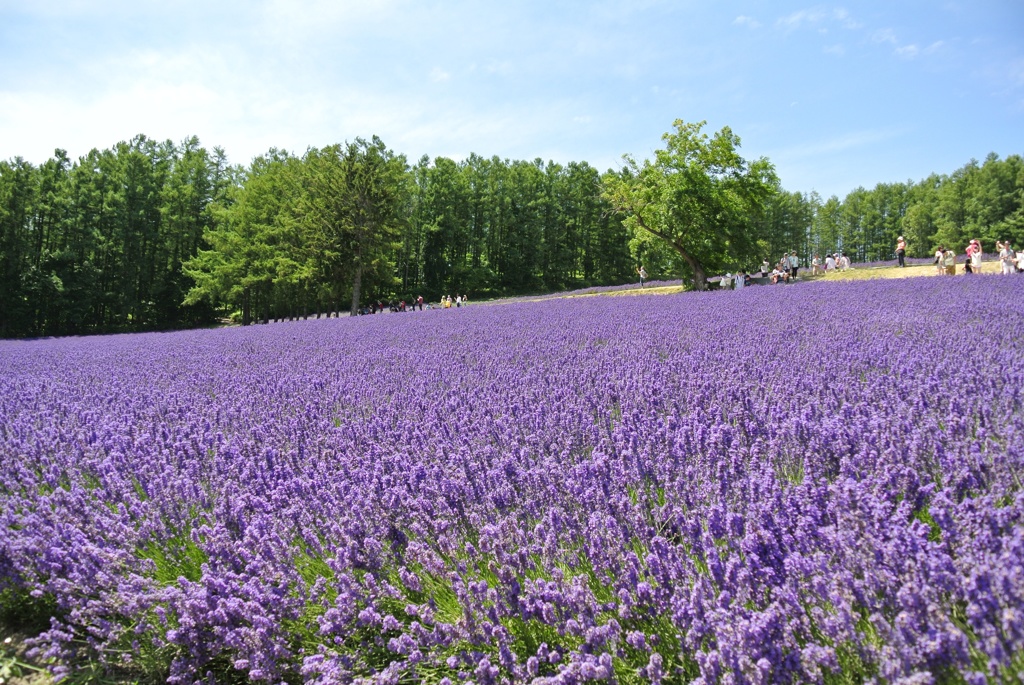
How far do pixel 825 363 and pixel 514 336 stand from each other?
4462 millimetres

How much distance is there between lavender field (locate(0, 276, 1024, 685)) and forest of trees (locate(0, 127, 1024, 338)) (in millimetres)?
22112

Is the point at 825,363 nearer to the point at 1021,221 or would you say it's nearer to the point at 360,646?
the point at 360,646

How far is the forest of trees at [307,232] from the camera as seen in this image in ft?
101

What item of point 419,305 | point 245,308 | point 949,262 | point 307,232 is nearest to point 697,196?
point 949,262

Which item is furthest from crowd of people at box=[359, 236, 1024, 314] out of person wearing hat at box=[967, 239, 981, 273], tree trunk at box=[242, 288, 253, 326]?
tree trunk at box=[242, 288, 253, 326]

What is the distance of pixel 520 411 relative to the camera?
3389 millimetres

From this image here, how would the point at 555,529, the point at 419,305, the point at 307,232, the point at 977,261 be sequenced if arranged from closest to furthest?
the point at 555,529 → the point at 977,261 → the point at 307,232 → the point at 419,305

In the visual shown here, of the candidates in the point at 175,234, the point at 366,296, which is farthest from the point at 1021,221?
the point at 175,234

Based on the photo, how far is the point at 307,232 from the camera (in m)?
31.3

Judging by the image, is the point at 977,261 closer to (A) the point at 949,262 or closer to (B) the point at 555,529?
(A) the point at 949,262

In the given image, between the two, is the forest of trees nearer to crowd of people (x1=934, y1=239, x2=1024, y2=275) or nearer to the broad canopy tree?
the broad canopy tree

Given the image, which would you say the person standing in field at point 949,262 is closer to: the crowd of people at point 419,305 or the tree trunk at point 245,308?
the crowd of people at point 419,305

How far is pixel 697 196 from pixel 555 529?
22841mm

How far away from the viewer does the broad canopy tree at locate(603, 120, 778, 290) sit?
22.4 meters
